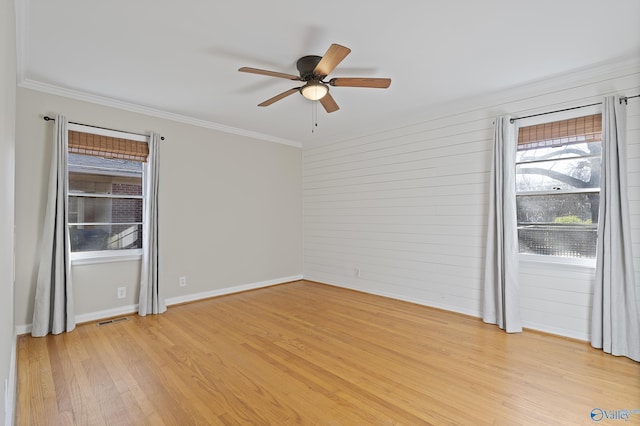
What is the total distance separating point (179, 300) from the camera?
4395 millimetres

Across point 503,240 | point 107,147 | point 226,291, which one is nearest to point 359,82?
point 503,240

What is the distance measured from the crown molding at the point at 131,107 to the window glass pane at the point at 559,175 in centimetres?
392

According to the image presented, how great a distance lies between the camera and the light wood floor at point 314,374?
6.57 feet

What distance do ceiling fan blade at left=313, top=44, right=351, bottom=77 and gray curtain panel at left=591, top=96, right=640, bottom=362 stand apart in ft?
8.63

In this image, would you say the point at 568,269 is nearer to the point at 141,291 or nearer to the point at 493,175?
the point at 493,175

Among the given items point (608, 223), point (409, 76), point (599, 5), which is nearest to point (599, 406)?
point (608, 223)

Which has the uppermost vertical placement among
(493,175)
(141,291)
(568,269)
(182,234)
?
(493,175)

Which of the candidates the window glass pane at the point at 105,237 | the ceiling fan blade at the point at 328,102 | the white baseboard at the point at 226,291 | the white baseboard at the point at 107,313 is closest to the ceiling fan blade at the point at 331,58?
the ceiling fan blade at the point at 328,102

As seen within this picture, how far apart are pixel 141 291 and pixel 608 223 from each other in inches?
205

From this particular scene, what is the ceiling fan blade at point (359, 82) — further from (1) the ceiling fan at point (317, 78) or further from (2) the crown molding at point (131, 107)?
(2) the crown molding at point (131, 107)

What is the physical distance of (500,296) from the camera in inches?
137

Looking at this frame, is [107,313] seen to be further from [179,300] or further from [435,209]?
[435,209]

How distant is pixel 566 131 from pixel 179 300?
17.0ft

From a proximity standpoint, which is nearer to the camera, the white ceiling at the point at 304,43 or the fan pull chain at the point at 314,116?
the white ceiling at the point at 304,43
